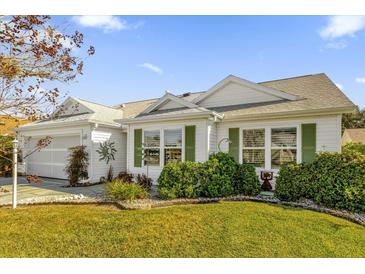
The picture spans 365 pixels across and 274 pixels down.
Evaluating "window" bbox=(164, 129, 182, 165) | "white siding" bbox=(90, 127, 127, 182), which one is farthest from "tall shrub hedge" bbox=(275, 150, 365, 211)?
"white siding" bbox=(90, 127, 127, 182)

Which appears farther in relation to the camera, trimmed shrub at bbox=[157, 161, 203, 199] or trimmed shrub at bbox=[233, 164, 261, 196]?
trimmed shrub at bbox=[233, 164, 261, 196]

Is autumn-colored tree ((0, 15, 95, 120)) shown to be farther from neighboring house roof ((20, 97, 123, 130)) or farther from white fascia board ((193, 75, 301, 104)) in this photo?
white fascia board ((193, 75, 301, 104))

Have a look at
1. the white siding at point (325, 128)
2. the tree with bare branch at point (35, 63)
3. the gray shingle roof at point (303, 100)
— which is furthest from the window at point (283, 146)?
the tree with bare branch at point (35, 63)

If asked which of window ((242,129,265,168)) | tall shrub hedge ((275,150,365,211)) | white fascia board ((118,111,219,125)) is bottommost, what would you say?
tall shrub hedge ((275,150,365,211))

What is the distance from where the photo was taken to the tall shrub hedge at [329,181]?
21.5ft

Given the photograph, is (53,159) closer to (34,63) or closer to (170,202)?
(170,202)

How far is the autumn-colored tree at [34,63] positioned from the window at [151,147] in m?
5.93

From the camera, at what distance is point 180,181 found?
8.29 metres

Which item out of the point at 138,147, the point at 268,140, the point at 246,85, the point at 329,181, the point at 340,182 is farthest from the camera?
the point at 138,147

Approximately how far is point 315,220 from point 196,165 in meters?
4.17

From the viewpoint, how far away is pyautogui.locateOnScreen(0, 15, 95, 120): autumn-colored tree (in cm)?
454

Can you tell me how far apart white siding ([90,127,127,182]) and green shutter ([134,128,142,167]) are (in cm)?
214

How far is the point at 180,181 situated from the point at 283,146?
439 cm

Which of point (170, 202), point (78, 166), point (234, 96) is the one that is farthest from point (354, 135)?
point (78, 166)
